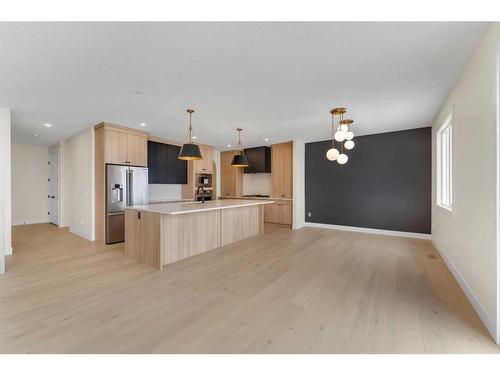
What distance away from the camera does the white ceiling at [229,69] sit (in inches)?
73.5

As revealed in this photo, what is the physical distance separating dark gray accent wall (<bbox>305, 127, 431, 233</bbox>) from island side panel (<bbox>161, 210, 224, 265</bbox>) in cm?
356

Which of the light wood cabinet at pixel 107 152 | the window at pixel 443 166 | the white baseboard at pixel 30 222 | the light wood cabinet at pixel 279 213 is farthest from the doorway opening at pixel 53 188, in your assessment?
the window at pixel 443 166

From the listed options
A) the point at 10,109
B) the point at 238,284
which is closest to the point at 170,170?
the point at 10,109

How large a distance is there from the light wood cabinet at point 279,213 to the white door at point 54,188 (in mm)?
6456

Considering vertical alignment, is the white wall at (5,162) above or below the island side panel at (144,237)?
above

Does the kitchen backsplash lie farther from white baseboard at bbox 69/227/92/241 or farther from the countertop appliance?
white baseboard at bbox 69/227/92/241

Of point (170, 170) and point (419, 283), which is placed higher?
point (170, 170)

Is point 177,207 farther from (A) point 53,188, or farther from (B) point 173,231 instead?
(A) point 53,188

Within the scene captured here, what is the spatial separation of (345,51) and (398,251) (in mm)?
3725

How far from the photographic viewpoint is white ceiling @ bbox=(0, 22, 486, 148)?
1.87 meters

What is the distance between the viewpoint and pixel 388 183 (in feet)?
18.1

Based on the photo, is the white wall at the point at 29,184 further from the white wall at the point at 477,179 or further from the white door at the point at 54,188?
the white wall at the point at 477,179

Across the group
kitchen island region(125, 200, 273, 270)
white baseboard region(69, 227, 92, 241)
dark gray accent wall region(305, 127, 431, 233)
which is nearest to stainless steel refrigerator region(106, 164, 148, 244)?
white baseboard region(69, 227, 92, 241)
